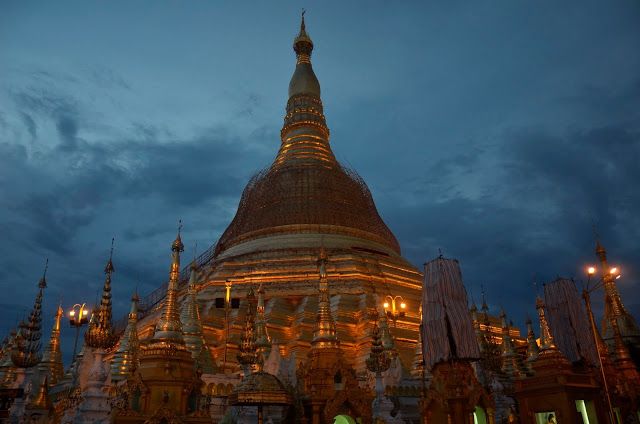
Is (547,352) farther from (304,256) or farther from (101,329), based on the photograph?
(304,256)

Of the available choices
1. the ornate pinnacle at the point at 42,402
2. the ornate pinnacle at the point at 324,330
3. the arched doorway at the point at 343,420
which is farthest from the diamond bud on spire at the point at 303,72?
the arched doorway at the point at 343,420

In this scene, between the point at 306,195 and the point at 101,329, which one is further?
the point at 306,195

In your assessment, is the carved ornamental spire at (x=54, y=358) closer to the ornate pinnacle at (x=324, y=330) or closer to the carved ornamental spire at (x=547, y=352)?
the ornate pinnacle at (x=324, y=330)

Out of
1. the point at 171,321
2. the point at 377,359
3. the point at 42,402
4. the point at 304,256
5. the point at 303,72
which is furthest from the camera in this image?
the point at 303,72

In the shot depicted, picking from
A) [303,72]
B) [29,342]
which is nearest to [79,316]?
[29,342]

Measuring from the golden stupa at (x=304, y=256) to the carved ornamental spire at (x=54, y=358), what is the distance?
4.53 m

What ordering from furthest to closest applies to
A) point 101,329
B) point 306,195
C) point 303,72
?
point 303,72 → point 306,195 → point 101,329

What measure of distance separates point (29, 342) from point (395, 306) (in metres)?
17.8

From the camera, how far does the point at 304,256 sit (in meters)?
30.1

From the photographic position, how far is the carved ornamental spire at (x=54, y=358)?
26062mm

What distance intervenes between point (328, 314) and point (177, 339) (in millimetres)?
4568

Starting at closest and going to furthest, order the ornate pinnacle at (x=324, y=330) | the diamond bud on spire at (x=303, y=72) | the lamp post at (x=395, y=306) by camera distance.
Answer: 1. the ornate pinnacle at (x=324, y=330)
2. the lamp post at (x=395, y=306)
3. the diamond bud on spire at (x=303, y=72)

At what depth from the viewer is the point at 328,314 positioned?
1548 cm

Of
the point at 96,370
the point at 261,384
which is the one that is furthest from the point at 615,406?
the point at 96,370
